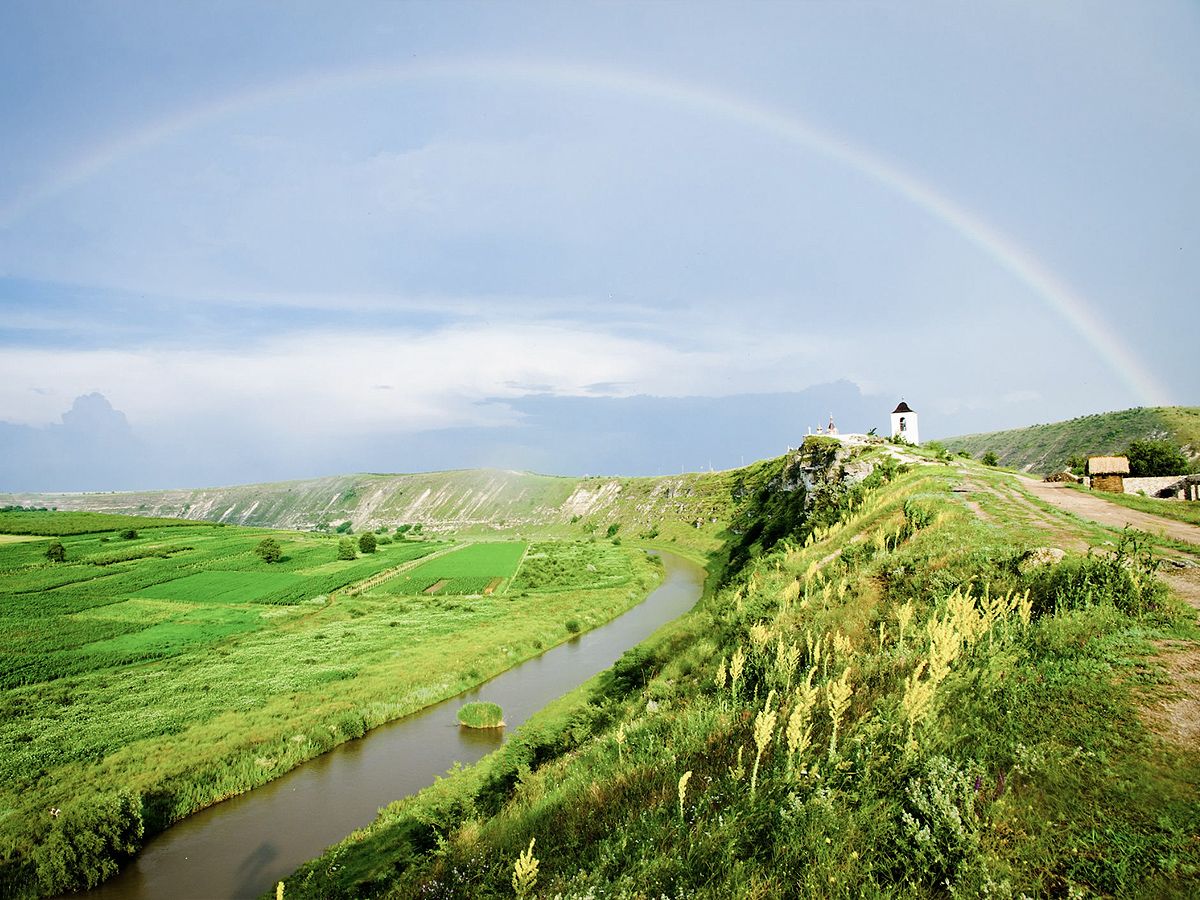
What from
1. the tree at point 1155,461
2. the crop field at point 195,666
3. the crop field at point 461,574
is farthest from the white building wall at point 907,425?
the crop field at point 461,574

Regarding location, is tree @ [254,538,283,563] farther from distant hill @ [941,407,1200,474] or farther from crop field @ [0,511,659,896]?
distant hill @ [941,407,1200,474]

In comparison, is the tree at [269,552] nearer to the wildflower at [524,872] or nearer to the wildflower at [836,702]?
the wildflower at [524,872]

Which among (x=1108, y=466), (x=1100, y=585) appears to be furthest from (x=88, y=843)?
(x=1108, y=466)

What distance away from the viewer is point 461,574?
85.0 metres

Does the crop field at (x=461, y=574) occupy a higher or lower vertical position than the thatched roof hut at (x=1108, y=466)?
lower

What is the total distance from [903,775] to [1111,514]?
22.2 meters

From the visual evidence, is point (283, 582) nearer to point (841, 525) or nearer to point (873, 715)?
point (841, 525)

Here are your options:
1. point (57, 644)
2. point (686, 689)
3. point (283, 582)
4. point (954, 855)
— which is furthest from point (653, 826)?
point (283, 582)

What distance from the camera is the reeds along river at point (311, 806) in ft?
65.4

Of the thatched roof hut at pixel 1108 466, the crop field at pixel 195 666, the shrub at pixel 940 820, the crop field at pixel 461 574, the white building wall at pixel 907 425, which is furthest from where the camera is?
the white building wall at pixel 907 425

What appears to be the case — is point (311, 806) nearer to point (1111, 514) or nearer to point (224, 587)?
point (1111, 514)

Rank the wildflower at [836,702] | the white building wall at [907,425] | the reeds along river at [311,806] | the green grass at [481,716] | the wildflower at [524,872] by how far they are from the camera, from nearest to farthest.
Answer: the wildflower at [524,872] < the wildflower at [836,702] < the reeds along river at [311,806] < the green grass at [481,716] < the white building wall at [907,425]

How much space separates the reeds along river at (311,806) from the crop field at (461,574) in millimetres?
36414

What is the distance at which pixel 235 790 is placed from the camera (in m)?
25.2
